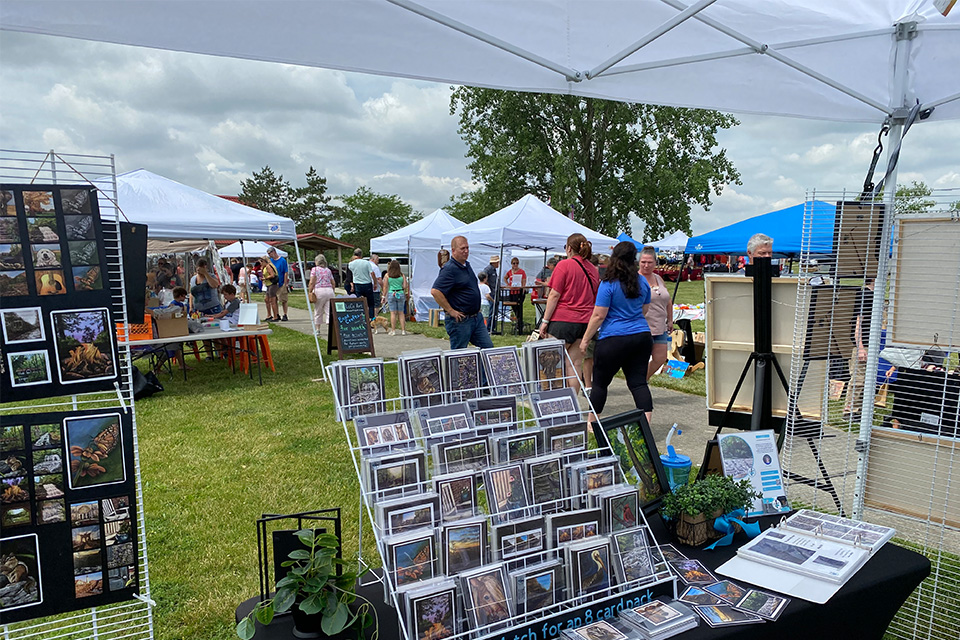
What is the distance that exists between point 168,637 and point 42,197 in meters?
1.91

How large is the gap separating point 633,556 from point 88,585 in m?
1.63

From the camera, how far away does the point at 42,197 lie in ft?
5.30

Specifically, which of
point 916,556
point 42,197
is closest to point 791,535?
point 916,556

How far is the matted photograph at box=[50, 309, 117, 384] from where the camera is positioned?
5.37 ft

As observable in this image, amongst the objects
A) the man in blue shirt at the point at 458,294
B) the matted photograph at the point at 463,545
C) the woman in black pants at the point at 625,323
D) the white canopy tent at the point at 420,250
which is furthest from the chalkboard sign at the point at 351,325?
the matted photograph at the point at 463,545

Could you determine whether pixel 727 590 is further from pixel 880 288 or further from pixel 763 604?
pixel 880 288

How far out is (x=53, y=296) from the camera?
1631mm

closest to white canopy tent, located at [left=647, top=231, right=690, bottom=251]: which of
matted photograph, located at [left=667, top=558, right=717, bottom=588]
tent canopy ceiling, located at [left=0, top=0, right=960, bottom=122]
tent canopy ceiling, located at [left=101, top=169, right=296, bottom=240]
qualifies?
tent canopy ceiling, located at [left=101, top=169, right=296, bottom=240]

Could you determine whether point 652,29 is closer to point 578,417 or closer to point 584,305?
point 578,417

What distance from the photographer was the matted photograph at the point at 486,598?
1634 millimetres

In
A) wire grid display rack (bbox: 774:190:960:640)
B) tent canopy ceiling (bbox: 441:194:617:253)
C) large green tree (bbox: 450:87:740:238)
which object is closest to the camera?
wire grid display rack (bbox: 774:190:960:640)

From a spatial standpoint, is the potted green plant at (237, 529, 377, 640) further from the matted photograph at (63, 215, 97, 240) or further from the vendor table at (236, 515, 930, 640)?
the matted photograph at (63, 215, 97, 240)

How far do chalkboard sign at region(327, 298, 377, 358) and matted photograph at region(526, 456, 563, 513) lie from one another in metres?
6.45

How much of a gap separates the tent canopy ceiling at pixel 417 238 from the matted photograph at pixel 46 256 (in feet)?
41.0
